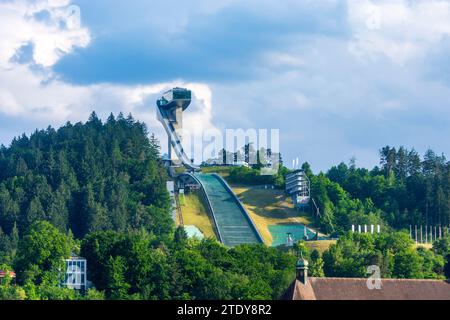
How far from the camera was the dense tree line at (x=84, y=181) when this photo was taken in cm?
14588

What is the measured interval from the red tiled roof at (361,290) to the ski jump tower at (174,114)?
77161 millimetres

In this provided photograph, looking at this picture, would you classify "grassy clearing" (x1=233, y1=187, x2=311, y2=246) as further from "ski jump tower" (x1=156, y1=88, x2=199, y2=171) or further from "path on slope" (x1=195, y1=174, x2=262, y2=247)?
"ski jump tower" (x1=156, y1=88, x2=199, y2=171)

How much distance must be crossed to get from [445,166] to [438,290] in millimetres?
82561

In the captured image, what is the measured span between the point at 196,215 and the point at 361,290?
69985mm

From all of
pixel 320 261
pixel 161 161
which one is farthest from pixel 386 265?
pixel 161 161

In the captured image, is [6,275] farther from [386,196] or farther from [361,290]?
[386,196]

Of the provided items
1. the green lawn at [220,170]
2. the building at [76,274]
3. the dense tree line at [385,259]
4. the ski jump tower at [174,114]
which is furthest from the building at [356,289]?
the green lawn at [220,170]

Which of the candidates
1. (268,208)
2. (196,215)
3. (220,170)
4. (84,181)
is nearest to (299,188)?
(268,208)

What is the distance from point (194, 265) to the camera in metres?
98.9

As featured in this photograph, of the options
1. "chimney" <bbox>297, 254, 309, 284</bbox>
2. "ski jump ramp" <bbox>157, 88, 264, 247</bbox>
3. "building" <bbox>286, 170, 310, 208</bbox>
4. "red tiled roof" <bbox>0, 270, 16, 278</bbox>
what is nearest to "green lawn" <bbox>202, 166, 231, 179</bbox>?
"ski jump ramp" <bbox>157, 88, 264, 247</bbox>

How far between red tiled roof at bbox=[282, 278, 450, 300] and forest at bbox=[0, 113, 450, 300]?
6.57 m

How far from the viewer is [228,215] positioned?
15138cm

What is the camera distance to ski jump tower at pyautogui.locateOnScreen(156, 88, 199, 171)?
161 m

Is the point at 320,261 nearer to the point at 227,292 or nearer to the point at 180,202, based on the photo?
the point at 227,292
